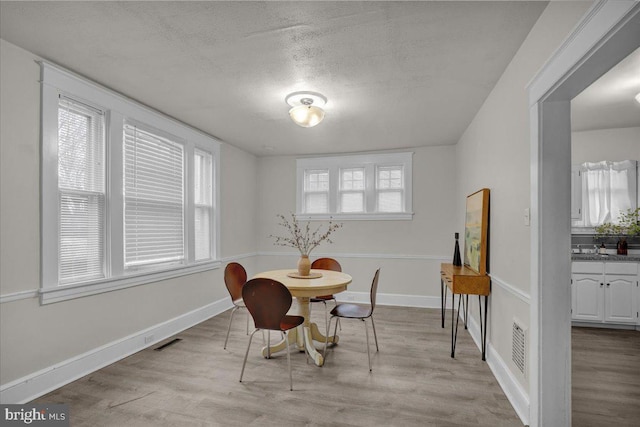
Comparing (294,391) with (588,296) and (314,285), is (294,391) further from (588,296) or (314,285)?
(588,296)

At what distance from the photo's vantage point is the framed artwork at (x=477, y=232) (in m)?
3.21

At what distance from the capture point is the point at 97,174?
3051 mm

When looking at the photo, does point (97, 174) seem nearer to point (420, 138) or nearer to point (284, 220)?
point (284, 220)

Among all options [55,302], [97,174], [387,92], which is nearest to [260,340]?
[55,302]

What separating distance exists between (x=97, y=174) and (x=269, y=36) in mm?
2092

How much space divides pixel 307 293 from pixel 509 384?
1721 millimetres

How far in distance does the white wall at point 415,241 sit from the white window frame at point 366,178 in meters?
0.11

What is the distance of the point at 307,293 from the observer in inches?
116

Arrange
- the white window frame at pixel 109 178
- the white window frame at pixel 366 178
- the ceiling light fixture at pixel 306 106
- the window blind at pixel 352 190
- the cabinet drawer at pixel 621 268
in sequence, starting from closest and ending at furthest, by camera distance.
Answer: the white window frame at pixel 109 178
the ceiling light fixture at pixel 306 106
the cabinet drawer at pixel 621 268
the white window frame at pixel 366 178
the window blind at pixel 352 190

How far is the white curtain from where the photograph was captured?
4301 mm

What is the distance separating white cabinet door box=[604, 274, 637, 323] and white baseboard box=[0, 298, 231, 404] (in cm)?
524

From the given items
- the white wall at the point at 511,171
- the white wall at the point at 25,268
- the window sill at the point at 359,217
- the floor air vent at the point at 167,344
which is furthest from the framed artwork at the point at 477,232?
the white wall at the point at 25,268

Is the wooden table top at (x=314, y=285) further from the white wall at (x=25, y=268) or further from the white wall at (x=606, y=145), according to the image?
the white wall at (x=606, y=145)

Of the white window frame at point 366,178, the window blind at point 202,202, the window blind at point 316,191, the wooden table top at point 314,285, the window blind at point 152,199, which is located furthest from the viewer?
the window blind at point 316,191
